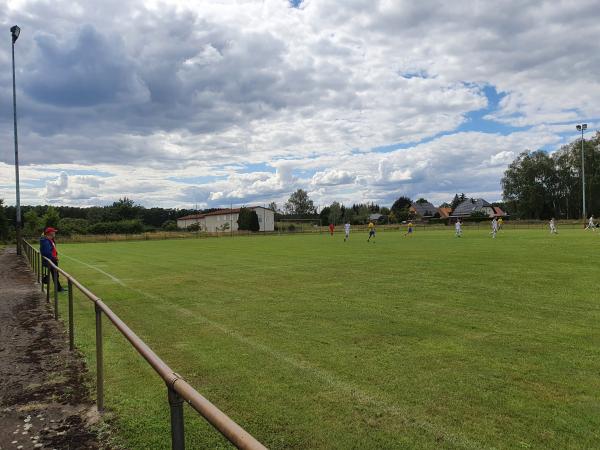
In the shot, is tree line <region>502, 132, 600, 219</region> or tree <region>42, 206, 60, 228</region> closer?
tree <region>42, 206, 60, 228</region>

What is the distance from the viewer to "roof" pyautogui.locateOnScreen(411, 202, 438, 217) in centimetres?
15475

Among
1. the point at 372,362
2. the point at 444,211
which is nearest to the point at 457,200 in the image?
the point at 444,211

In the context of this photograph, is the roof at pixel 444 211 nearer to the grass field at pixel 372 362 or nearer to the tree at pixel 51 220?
the tree at pixel 51 220

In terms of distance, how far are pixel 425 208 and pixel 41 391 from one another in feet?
528

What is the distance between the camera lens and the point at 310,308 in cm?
997

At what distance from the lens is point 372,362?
20.0 ft

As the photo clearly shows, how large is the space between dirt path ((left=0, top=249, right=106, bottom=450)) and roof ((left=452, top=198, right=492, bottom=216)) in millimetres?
126221

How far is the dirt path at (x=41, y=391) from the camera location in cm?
412

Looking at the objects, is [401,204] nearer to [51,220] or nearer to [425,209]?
[425,209]

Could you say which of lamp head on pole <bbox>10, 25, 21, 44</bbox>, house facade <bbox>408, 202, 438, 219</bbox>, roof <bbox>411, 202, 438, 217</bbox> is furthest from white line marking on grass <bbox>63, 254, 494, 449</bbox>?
roof <bbox>411, 202, 438, 217</bbox>

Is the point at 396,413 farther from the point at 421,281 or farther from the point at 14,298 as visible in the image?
the point at 14,298

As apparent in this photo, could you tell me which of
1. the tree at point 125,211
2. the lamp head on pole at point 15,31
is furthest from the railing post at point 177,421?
the tree at point 125,211

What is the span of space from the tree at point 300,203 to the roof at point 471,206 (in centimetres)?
5007

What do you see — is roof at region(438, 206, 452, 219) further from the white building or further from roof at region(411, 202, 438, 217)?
the white building
